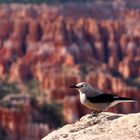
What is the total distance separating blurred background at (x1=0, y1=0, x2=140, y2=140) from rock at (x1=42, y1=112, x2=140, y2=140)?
35238mm

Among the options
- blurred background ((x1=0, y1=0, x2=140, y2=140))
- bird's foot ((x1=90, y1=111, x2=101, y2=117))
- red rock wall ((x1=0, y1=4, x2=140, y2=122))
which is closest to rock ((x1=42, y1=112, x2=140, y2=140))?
bird's foot ((x1=90, y1=111, x2=101, y2=117))

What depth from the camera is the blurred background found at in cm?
5066

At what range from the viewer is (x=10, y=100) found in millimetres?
53594

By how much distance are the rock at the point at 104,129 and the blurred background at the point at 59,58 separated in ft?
116

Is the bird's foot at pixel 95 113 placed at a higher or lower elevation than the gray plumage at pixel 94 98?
lower

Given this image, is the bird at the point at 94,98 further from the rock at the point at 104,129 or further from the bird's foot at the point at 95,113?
the rock at the point at 104,129

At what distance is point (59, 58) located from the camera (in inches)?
3164

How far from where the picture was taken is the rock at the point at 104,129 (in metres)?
7.05

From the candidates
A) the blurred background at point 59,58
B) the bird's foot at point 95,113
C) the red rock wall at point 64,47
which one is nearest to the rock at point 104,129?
the bird's foot at point 95,113

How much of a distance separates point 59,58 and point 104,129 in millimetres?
73017

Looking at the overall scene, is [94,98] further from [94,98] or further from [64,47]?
[64,47]

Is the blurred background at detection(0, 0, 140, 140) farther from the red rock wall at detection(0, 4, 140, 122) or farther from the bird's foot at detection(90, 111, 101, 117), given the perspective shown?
the bird's foot at detection(90, 111, 101, 117)

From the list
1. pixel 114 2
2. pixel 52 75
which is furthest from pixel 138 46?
pixel 114 2

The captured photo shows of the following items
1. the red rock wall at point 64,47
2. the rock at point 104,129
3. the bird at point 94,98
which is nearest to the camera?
the rock at point 104,129
